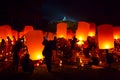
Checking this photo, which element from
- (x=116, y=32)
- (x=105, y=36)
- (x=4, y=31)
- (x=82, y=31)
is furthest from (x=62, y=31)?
(x=105, y=36)

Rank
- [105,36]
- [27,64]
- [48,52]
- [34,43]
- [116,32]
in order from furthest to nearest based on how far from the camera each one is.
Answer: [116,32] < [105,36] < [27,64] < [48,52] < [34,43]

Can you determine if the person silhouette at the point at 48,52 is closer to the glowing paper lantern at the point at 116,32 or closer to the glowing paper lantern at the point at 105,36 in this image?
the glowing paper lantern at the point at 105,36

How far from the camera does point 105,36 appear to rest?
8211 millimetres

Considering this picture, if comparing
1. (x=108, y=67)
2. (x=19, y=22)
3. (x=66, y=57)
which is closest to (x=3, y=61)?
(x=66, y=57)

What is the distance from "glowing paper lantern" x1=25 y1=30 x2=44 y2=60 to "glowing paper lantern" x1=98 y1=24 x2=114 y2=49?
88.1 inches

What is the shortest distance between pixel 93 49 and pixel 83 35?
73 centimetres

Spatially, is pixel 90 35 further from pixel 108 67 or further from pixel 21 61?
pixel 21 61

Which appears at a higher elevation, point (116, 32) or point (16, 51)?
point (116, 32)

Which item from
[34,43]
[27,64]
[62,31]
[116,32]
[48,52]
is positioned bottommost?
[27,64]

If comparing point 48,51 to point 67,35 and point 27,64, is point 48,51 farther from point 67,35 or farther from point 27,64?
point 67,35

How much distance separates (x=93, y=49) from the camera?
396 inches

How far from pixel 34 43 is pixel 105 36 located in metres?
2.62

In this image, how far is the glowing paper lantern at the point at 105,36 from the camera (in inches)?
321

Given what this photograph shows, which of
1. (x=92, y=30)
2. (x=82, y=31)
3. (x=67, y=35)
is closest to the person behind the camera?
(x=82, y=31)
